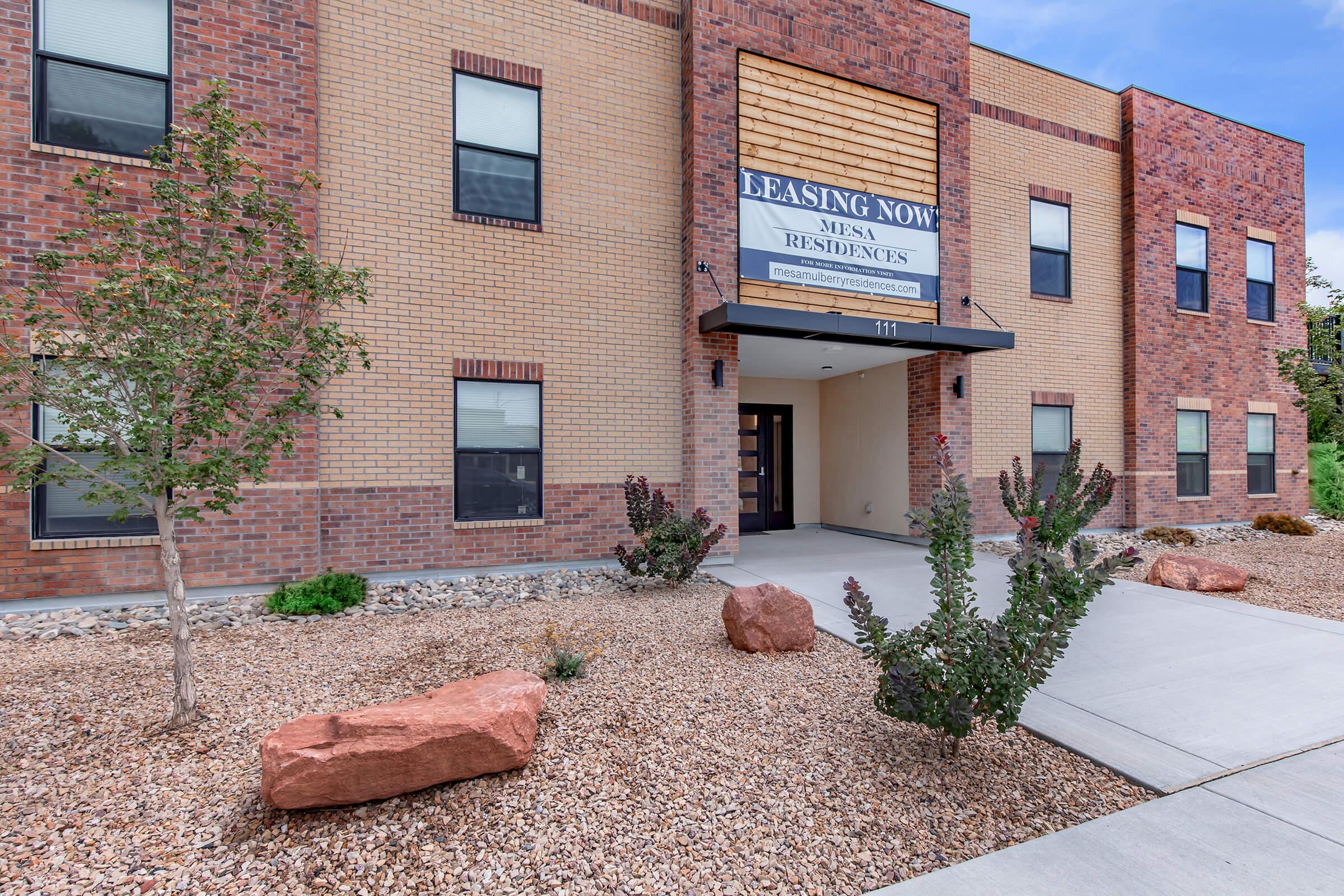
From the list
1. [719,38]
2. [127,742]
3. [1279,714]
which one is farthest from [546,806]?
[719,38]

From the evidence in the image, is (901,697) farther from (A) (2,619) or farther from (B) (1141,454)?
(B) (1141,454)

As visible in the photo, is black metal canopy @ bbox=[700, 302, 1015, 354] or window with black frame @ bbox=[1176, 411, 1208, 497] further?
window with black frame @ bbox=[1176, 411, 1208, 497]

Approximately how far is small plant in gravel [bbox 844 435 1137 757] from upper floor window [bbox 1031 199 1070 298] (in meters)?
9.74

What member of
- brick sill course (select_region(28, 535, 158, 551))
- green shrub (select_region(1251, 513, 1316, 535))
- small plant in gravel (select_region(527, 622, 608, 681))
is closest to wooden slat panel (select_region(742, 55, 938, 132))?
small plant in gravel (select_region(527, 622, 608, 681))

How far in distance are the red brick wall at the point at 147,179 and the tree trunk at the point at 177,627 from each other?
3072 mm

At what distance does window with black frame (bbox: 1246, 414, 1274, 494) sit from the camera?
12.7 m

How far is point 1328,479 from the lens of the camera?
14.4m

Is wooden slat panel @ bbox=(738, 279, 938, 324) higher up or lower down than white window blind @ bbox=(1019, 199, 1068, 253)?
lower down

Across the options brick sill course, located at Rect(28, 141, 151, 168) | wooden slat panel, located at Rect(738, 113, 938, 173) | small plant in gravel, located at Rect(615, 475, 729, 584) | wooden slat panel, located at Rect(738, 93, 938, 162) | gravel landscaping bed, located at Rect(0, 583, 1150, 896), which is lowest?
gravel landscaping bed, located at Rect(0, 583, 1150, 896)

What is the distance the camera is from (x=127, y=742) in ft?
10.9

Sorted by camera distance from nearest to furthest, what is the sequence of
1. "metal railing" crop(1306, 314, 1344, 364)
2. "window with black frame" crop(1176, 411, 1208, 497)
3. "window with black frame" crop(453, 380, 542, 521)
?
"window with black frame" crop(453, 380, 542, 521) < "metal railing" crop(1306, 314, 1344, 364) < "window with black frame" crop(1176, 411, 1208, 497)

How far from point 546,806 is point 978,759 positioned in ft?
7.08

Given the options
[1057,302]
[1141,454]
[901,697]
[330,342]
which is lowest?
[901,697]

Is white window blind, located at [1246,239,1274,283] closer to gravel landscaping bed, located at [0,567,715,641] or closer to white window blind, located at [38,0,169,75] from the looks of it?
gravel landscaping bed, located at [0,567,715,641]
